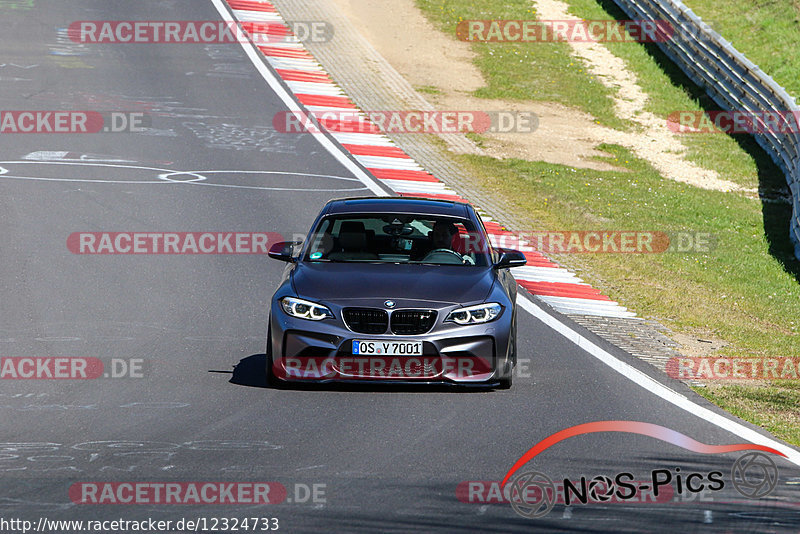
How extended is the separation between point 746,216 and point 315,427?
52.8 ft

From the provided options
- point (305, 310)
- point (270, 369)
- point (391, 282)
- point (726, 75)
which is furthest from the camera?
point (726, 75)

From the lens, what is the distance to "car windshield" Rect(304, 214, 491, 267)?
11.4 metres

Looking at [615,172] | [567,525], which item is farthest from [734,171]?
[567,525]

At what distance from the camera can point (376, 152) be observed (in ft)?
80.5

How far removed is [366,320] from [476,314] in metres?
0.95

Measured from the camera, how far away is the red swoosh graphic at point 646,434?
30.1 ft

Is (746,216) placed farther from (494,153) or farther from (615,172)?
(494,153)

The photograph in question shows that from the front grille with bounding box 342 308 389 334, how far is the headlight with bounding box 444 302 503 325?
0.54m

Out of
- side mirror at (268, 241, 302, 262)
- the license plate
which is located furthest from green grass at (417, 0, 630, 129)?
the license plate

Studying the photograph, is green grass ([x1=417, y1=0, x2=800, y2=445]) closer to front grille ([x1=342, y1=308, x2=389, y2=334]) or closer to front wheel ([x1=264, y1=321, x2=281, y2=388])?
front grille ([x1=342, y1=308, x2=389, y2=334])

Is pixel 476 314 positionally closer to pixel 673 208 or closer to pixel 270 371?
pixel 270 371

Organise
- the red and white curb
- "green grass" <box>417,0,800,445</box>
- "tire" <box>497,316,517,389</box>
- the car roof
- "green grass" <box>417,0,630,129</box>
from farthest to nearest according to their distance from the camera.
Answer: "green grass" <box>417,0,630,129</box>
the red and white curb
"green grass" <box>417,0,800,445</box>
the car roof
"tire" <box>497,316,517,389</box>

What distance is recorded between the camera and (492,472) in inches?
323

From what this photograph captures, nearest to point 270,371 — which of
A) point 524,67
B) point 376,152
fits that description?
point 376,152
